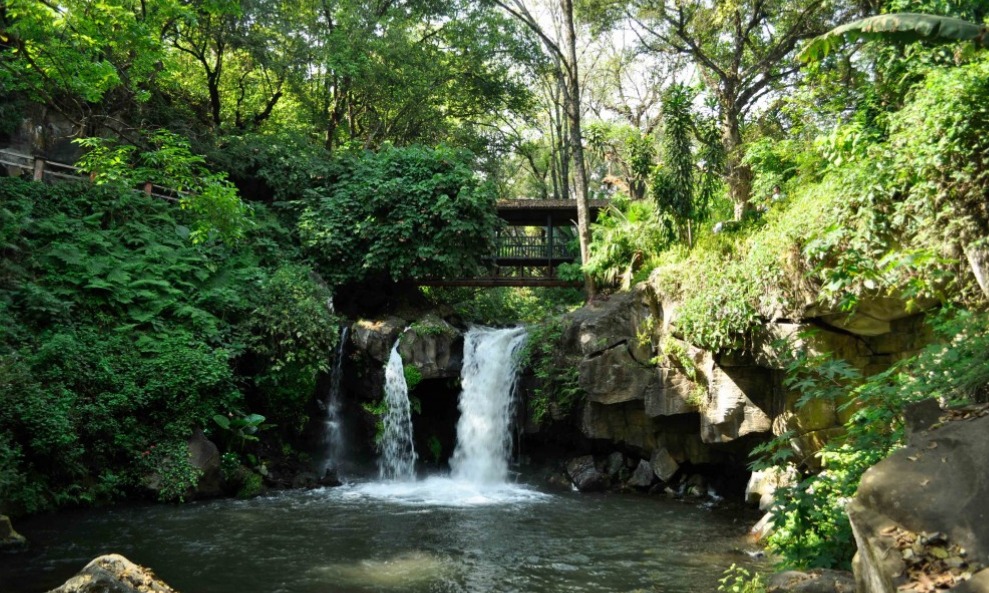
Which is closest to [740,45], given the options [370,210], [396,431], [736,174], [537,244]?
[736,174]

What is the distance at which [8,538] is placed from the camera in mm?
8664

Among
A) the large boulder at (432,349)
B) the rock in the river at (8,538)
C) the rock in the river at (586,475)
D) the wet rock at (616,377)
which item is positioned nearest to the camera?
the rock in the river at (8,538)

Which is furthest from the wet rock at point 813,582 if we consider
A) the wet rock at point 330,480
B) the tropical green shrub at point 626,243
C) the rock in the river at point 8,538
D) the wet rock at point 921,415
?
the wet rock at point 330,480

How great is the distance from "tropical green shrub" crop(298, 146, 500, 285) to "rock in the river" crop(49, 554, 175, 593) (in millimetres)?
12328

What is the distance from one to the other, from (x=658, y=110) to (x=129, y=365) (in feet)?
73.9

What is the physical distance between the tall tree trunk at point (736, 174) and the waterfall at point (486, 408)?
5788 mm

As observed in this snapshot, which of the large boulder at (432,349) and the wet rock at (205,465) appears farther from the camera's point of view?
the large boulder at (432,349)

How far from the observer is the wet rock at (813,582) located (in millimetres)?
5352

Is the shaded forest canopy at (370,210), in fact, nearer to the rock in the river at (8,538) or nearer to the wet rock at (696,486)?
the rock in the river at (8,538)

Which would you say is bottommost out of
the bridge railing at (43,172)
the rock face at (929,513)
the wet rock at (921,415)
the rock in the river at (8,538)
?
the rock in the river at (8,538)

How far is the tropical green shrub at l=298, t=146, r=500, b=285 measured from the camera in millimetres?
17781

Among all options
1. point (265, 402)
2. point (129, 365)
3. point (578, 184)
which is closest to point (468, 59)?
point (578, 184)

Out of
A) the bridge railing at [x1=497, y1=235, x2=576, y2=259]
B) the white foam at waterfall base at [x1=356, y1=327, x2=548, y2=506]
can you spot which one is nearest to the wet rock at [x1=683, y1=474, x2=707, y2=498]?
the white foam at waterfall base at [x1=356, y1=327, x2=548, y2=506]

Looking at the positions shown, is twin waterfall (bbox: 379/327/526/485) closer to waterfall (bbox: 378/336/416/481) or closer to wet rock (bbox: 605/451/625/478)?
waterfall (bbox: 378/336/416/481)
